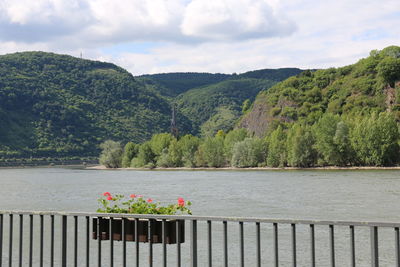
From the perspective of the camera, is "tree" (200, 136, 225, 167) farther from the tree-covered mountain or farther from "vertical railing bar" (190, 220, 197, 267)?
"vertical railing bar" (190, 220, 197, 267)

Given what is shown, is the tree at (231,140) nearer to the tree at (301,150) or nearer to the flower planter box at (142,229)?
the tree at (301,150)

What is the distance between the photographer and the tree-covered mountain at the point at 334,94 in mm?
132500

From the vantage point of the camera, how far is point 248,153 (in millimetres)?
121875

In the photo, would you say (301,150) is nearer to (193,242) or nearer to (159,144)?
(159,144)

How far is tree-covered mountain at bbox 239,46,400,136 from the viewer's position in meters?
132

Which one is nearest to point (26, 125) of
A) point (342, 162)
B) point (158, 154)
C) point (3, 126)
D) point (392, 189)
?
point (3, 126)

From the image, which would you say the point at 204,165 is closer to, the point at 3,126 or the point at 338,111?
the point at 338,111

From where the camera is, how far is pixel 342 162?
4171 inches

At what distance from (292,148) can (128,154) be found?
54.5 m

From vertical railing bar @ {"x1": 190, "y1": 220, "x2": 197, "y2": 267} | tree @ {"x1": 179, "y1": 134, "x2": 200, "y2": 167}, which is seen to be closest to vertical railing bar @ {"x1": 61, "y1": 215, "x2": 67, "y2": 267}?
vertical railing bar @ {"x1": 190, "y1": 220, "x2": 197, "y2": 267}

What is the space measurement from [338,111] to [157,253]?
121839mm

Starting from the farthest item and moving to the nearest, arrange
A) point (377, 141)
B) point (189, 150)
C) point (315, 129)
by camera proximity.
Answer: point (189, 150)
point (315, 129)
point (377, 141)

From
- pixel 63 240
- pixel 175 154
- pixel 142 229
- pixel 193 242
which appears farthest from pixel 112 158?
pixel 193 242

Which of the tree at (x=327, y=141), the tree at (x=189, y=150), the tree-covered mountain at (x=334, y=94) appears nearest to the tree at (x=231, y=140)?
the tree-covered mountain at (x=334, y=94)
